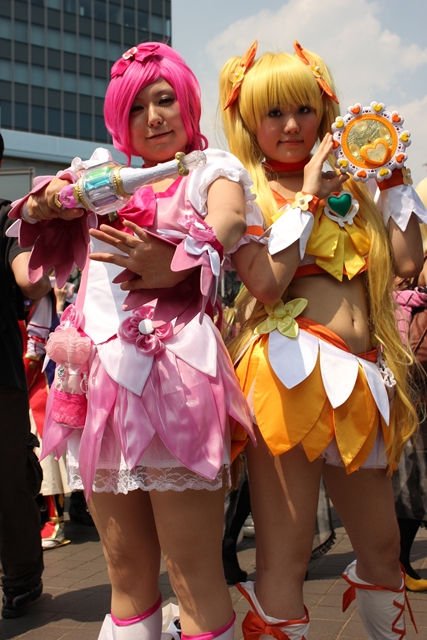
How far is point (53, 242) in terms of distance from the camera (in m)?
2.30

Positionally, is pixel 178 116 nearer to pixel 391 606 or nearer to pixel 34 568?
pixel 391 606

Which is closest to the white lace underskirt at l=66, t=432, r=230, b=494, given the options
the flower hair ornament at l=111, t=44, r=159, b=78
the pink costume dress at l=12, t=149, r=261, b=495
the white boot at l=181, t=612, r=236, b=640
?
the pink costume dress at l=12, t=149, r=261, b=495

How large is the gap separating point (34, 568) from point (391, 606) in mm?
1795

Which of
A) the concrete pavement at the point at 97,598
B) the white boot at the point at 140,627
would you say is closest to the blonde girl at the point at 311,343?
the white boot at the point at 140,627

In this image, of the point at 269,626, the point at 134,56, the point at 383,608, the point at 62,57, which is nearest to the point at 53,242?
the point at 134,56

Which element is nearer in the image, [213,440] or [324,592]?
[213,440]

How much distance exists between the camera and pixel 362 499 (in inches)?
95.7

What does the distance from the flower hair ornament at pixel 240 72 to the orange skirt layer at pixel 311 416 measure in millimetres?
715

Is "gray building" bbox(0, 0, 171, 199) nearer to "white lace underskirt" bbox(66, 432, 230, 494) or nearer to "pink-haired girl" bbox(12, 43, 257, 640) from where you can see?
"pink-haired girl" bbox(12, 43, 257, 640)

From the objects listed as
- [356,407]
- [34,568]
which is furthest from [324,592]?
[356,407]

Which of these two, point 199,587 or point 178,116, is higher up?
point 178,116

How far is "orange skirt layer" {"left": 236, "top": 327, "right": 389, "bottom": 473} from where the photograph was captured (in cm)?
228

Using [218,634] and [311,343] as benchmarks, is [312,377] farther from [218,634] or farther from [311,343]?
[218,634]

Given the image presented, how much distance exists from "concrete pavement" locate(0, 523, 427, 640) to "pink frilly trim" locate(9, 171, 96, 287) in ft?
5.59
